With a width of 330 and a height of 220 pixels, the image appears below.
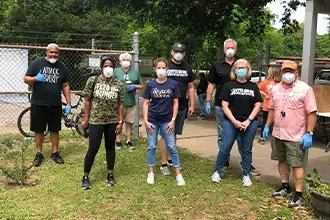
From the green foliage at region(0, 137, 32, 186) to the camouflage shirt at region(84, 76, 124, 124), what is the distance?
1211 millimetres

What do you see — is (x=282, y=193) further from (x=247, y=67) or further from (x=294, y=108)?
(x=247, y=67)

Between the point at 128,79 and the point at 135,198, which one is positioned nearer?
the point at 135,198

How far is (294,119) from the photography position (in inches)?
192

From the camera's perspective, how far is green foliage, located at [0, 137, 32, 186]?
559 cm

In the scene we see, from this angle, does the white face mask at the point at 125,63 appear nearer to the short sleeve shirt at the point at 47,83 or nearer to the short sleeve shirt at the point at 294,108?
the short sleeve shirt at the point at 47,83

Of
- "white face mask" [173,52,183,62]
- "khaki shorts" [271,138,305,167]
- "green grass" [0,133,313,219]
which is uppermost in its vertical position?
"white face mask" [173,52,183,62]

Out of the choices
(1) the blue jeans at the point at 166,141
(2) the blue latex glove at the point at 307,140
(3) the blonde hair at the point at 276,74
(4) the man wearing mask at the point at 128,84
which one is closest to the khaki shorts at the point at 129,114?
(4) the man wearing mask at the point at 128,84

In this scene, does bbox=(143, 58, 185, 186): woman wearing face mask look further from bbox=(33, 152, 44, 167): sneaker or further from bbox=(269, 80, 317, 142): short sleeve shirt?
bbox=(33, 152, 44, 167): sneaker

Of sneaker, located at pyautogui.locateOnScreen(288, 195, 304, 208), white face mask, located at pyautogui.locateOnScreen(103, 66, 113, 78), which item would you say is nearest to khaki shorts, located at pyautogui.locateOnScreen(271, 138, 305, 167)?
sneaker, located at pyautogui.locateOnScreen(288, 195, 304, 208)

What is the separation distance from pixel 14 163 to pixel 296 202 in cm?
397

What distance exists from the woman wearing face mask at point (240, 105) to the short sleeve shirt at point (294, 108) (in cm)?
47

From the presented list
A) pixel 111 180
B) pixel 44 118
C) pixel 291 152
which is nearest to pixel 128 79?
pixel 44 118

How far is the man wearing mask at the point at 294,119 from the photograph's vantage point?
479 cm

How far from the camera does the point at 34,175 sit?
6.07 metres
